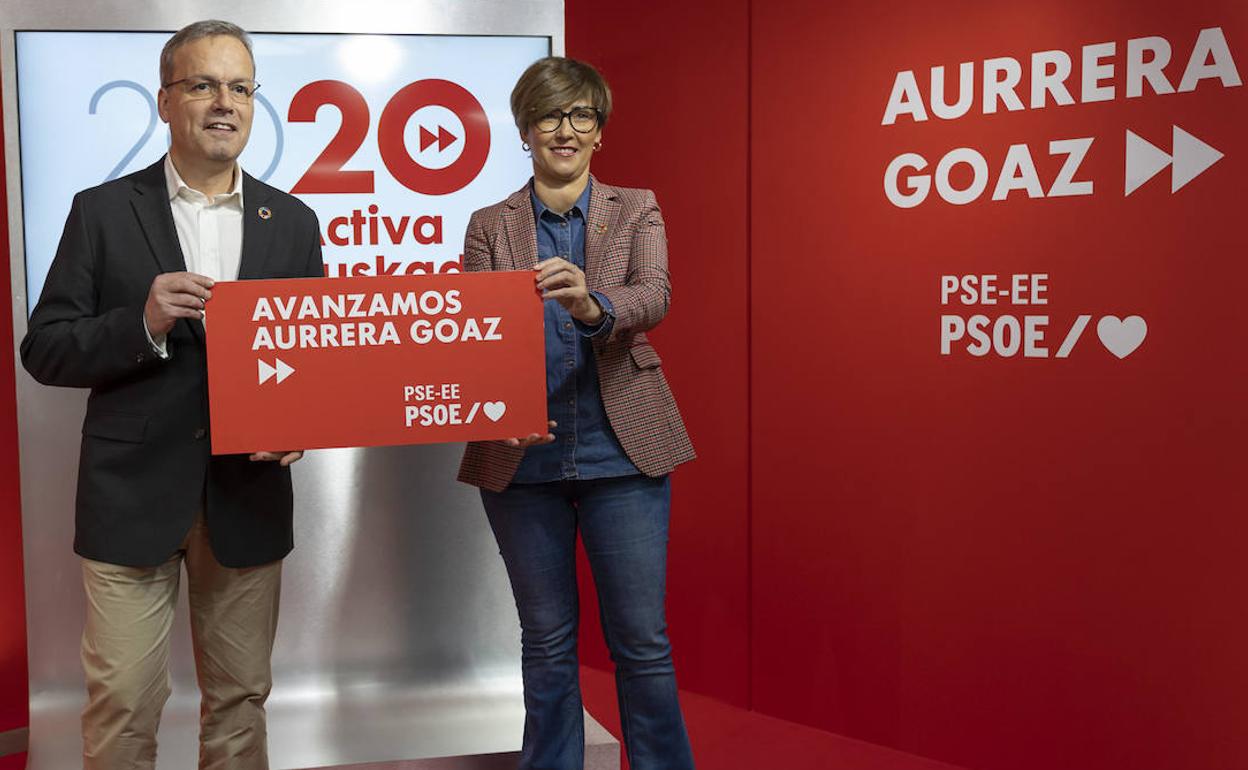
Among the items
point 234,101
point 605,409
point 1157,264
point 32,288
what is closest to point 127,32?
point 32,288

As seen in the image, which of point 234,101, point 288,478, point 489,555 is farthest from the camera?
point 489,555

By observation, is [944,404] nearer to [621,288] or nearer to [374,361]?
[621,288]

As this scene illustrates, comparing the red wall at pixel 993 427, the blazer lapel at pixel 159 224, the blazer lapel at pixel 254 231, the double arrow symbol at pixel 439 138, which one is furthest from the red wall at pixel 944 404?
the blazer lapel at pixel 159 224

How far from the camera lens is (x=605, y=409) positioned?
235 cm

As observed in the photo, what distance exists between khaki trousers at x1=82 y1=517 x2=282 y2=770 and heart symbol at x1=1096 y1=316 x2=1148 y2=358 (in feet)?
6.61

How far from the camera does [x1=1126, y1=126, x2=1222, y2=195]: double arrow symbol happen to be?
8.87ft

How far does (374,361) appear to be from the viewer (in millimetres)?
2225

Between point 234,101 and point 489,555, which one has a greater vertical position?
point 234,101

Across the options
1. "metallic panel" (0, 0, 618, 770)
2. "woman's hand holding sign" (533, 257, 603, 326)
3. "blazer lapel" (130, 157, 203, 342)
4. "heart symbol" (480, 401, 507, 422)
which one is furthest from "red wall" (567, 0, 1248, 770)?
"blazer lapel" (130, 157, 203, 342)

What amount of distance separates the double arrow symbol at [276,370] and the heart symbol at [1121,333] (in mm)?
1936

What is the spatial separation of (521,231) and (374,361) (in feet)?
1.37

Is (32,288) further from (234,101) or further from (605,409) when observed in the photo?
(605,409)

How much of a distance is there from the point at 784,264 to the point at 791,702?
4.41 ft

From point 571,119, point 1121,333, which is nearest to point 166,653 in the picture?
point 571,119
